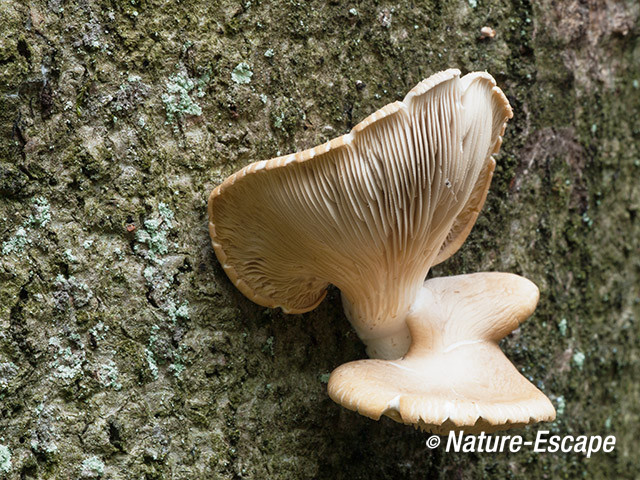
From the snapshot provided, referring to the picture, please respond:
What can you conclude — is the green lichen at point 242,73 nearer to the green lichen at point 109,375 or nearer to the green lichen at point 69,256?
the green lichen at point 69,256

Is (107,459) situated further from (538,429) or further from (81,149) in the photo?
(538,429)

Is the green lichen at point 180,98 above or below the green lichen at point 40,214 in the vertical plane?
above

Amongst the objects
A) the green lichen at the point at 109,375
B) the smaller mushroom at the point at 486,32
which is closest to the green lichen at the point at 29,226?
the green lichen at the point at 109,375

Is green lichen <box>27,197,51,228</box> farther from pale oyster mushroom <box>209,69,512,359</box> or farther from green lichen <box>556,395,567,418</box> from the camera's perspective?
green lichen <box>556,395,567,418</box>

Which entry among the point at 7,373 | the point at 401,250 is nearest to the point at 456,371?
the point at 401,250

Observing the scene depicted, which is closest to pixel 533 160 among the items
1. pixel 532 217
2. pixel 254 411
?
pixel 532 217

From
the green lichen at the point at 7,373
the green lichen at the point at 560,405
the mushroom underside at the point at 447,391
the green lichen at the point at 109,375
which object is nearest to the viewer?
the mushroom underside at the point at 447,391

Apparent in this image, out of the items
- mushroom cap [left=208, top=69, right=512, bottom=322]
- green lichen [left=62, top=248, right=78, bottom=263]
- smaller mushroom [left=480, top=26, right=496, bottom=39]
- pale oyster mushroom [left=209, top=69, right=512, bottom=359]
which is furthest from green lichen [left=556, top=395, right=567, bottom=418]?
green lichen [left=62, top=248, right=78, bottom=263]
